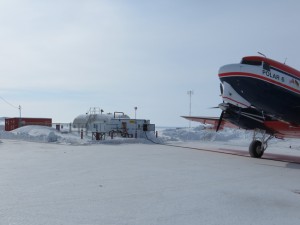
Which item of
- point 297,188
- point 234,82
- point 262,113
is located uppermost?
point 234,82

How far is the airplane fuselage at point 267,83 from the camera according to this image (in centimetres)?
1619

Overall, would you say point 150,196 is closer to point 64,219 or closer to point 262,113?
point 64,219

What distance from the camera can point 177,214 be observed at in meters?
6.53

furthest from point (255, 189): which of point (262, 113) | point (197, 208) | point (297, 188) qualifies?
point (262, 113)

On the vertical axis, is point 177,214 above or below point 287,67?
below

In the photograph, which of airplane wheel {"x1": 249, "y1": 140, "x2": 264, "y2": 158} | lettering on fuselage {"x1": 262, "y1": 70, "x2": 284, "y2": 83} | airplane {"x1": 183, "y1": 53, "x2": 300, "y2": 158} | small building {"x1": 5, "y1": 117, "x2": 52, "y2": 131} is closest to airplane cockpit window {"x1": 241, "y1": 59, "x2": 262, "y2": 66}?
airplane {"x1": 183, "y1": 53, "x2": 300, "y2": 158}

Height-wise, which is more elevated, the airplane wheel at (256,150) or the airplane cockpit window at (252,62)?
the airplane cockpit window at (252,62)

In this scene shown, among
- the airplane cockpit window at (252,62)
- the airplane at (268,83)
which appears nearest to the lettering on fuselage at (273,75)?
the airplane at (268,83)

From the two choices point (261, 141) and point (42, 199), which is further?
point (261, 141)

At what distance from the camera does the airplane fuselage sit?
16188 millimetres

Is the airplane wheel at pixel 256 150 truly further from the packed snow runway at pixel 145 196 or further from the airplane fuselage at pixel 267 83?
the packed snow runway at pixel 145 196

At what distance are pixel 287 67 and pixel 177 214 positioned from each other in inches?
516

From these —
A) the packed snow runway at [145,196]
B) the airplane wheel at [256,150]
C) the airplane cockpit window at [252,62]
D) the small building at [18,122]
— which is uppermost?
the airplane cockpit window at [252,62]

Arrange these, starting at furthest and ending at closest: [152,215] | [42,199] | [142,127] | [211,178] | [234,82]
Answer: [142,127], [234,82], [211,178], [42,199], [152,215]
